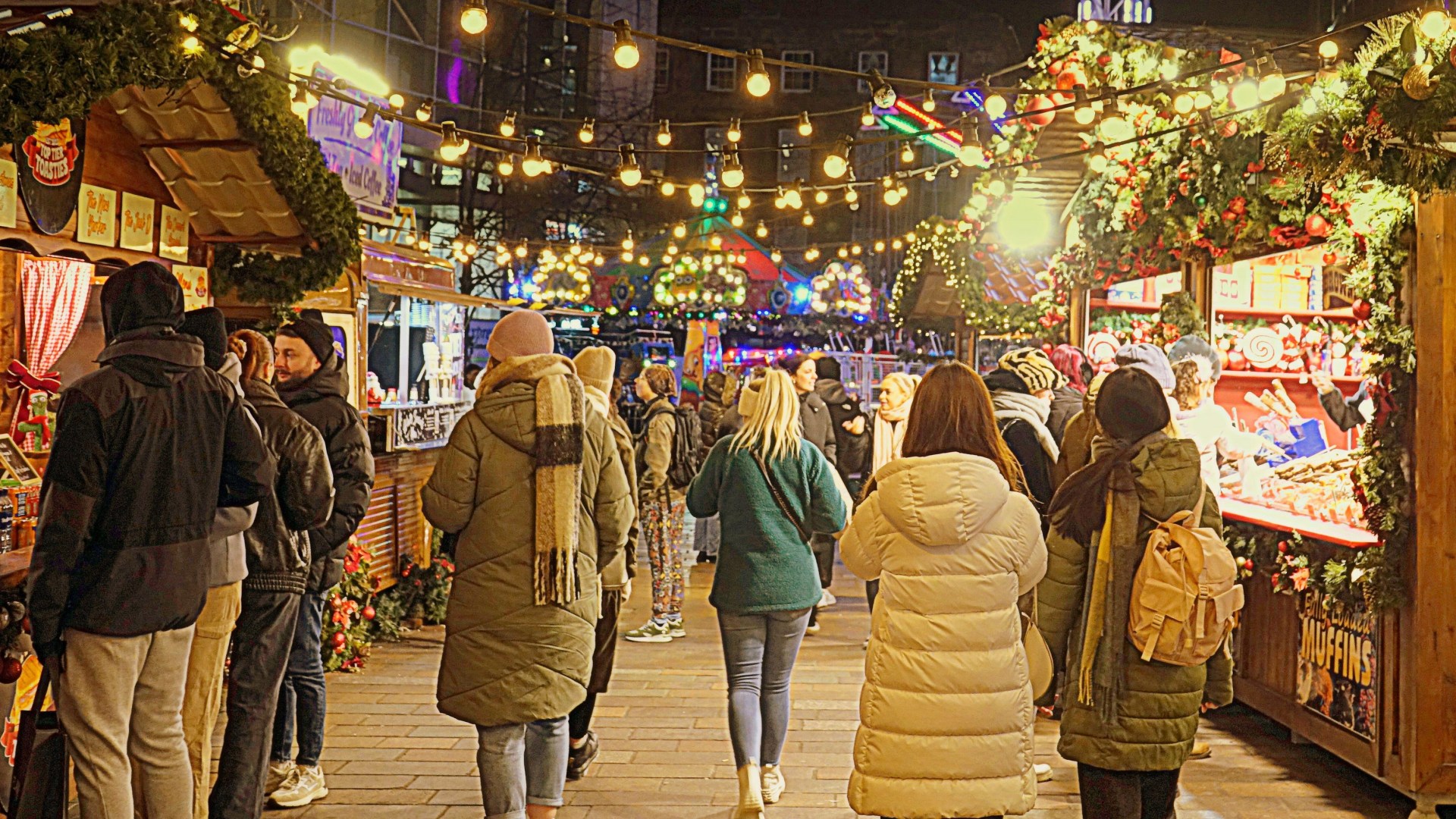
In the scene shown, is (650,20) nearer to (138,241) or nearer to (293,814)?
(138,241)

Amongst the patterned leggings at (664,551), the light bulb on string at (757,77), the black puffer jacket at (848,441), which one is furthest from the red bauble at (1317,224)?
the black puffer jacket at (848,441)

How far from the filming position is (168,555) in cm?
356

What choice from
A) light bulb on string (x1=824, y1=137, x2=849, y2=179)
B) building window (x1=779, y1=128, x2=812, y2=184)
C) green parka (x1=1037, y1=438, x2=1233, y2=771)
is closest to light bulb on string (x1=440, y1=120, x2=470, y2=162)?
light bulb on string (x1=824, y1=137, x2=849, y2=179)

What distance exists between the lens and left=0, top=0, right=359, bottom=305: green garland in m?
4.58

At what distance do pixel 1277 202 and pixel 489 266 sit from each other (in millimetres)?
26730

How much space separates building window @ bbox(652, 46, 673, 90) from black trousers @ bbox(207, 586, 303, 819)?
3247 centimetres

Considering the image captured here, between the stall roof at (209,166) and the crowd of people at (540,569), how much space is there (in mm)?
2192

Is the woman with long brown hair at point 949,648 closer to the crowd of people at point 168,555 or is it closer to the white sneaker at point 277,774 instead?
the crowd of people at point 168,555

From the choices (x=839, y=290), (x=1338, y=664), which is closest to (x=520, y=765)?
(x=1338, y=664)

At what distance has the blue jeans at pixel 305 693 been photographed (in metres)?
Answer: 4.90

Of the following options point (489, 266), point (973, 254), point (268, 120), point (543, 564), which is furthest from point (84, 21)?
point (489, 266)

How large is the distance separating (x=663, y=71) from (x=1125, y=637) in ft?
111

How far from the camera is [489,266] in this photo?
31.6 m

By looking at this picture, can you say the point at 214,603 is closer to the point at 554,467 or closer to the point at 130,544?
the point at 130,544
